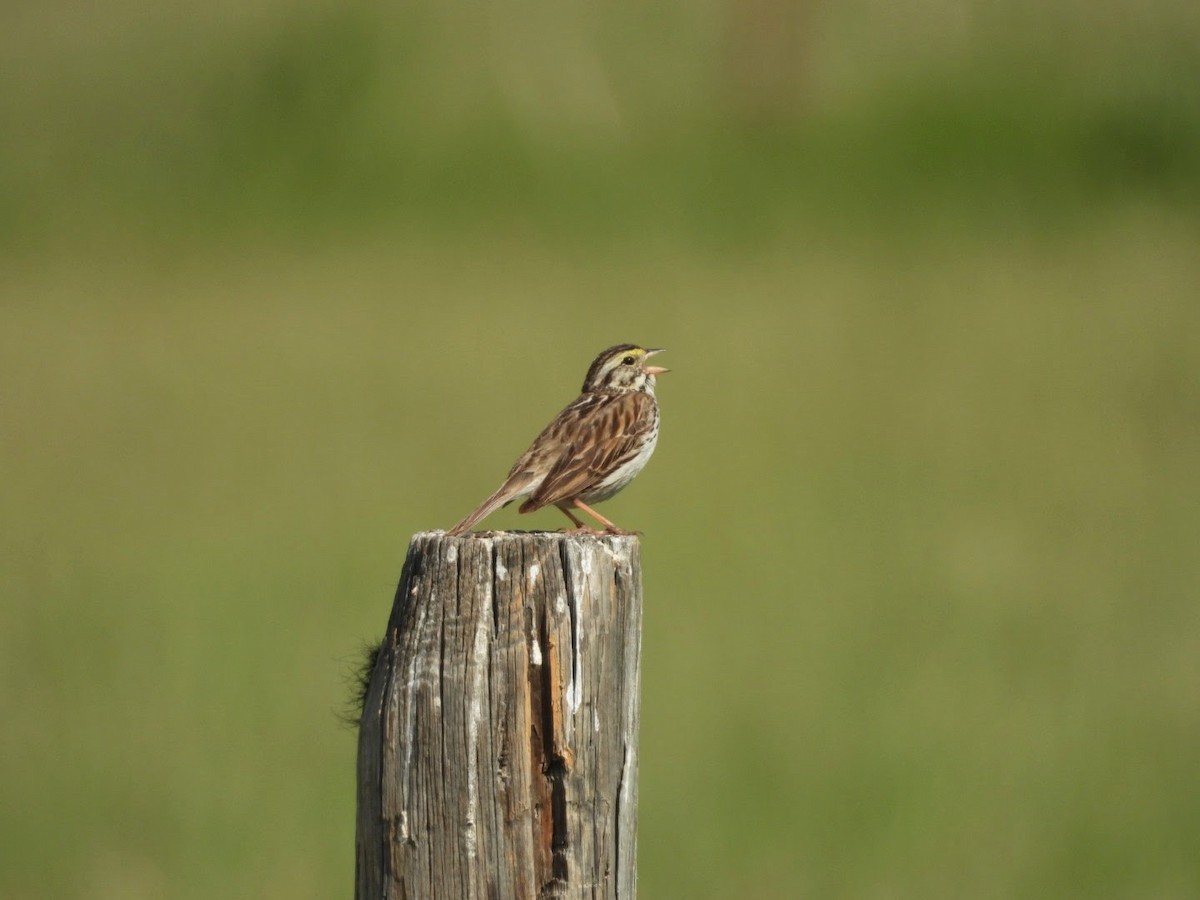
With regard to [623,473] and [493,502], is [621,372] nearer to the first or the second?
[623,473]

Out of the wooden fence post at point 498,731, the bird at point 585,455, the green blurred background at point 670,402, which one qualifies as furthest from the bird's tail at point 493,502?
the wooden fence post at point 498,731

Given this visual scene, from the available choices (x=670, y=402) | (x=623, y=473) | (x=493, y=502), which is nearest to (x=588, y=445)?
(x=623, y=473)

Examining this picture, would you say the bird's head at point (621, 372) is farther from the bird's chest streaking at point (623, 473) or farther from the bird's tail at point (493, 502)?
the bird's tail at point (493, 502)

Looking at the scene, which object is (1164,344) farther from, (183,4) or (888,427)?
(183,4)

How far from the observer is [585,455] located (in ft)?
21.8

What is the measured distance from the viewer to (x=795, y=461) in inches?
596

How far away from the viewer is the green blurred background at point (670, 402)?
992 cm

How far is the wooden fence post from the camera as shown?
362 centimetres

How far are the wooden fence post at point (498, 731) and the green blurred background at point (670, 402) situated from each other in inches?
27.8

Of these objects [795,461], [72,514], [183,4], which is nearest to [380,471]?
[72,514]

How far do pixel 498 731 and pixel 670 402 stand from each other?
12.5 m

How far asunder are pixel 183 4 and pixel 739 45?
28.3ft

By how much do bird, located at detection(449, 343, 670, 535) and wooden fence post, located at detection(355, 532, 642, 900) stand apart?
236 centimetres

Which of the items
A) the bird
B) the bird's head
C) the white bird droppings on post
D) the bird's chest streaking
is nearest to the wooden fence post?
the white bird droppings on post
